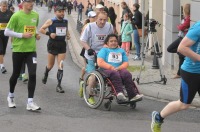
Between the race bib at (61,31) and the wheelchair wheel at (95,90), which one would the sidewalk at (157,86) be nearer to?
the wheelchair wheel at (95,90)

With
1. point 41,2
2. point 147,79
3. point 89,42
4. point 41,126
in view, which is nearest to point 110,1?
point 147,79

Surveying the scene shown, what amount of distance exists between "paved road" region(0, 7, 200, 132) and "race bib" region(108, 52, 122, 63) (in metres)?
0.82

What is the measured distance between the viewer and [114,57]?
8.92 meters

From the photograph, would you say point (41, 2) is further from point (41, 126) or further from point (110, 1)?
point (41, 126)

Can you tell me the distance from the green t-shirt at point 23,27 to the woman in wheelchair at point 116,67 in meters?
1.18

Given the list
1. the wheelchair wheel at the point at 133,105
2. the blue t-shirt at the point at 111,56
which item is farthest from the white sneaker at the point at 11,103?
the wheelchair wheel at the point at 133,105

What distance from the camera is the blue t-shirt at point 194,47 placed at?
6.16 metres

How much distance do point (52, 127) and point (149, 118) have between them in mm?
1587

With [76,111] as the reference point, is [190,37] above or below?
above

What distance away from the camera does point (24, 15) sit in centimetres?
Result: 861

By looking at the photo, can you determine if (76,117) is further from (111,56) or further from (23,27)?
(23,27)

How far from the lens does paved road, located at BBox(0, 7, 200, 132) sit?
24.6 ft

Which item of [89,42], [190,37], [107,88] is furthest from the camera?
[89,42]

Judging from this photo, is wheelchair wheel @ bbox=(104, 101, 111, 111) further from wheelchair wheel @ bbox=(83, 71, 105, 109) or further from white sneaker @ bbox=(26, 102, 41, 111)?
white sneaker @ bbox=(26, 102, 41, 111)
